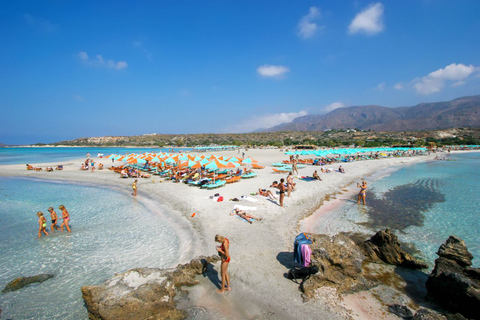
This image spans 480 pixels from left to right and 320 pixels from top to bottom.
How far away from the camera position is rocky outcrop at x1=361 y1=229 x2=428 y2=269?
18.4ft

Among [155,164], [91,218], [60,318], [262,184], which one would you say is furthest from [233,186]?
[155,164]

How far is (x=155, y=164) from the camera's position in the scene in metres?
23.1

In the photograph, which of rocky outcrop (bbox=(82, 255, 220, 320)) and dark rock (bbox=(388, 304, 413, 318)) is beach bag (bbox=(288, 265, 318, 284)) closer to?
dark rock (bbox=(388, 304, 413, 318))

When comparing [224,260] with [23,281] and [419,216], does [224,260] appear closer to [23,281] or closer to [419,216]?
[23,281]

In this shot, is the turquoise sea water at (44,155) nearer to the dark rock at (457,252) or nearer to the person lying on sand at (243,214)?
the person lying on sand at (243,214)

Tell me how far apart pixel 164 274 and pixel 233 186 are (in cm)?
948

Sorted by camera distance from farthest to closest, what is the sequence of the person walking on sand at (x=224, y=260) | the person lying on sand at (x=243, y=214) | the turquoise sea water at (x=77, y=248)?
the person lying on sand at (x=243, y=214) < the turquoise sea water at (x=77, y=248) < the person walking on sand at (x=224, y=260)

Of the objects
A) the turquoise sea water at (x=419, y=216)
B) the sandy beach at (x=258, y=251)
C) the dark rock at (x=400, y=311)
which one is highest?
the sandy beach at (x=258, y=251)

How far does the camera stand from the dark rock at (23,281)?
501 centimetres

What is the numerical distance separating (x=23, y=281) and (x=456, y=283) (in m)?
9.01

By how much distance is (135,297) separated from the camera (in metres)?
3.96

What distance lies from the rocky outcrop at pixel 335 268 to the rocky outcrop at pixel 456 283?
1.28 m

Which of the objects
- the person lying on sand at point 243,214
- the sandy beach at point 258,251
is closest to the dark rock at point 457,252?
the sandy beach at point 258,251

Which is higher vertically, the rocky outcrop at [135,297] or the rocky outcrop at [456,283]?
the rocky outcrop at [135,297]
